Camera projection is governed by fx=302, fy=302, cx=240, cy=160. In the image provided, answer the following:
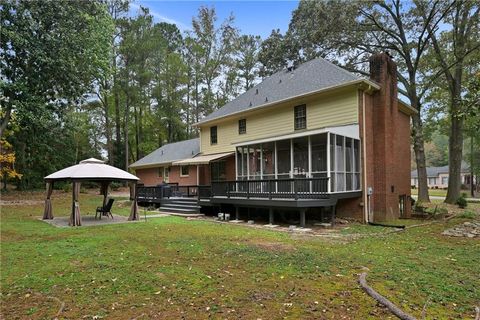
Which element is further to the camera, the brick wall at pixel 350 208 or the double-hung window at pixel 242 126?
the double-hung window at pixel 242 126

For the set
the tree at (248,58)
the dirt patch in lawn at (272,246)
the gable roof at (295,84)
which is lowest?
the dirt patch in lawn at (272,246)

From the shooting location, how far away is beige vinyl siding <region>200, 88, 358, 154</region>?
1351 centimetres

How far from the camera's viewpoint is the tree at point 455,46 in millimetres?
19500

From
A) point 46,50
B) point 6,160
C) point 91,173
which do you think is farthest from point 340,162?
point 6,160

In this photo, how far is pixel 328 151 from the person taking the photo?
11.5 metres

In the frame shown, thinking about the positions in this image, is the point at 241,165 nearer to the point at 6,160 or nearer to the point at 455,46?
the point at 455,46

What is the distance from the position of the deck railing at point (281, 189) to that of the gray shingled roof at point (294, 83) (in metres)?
4.77

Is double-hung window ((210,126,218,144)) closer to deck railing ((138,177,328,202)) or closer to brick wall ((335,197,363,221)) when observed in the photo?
deck railing ((138,177,328,202))

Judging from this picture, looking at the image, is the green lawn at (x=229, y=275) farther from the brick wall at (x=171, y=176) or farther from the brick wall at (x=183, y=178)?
the brick wall at (x=171, y=176)

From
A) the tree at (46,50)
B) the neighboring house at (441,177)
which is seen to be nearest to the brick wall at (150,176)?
the tree at (46,50)

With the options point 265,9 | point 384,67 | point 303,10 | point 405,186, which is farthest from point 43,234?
point 303,10

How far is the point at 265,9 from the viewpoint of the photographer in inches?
583

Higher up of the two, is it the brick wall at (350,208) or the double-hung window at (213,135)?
the double-hung window at (213,135)

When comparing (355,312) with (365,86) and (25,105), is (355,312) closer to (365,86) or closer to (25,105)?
(365,86)
